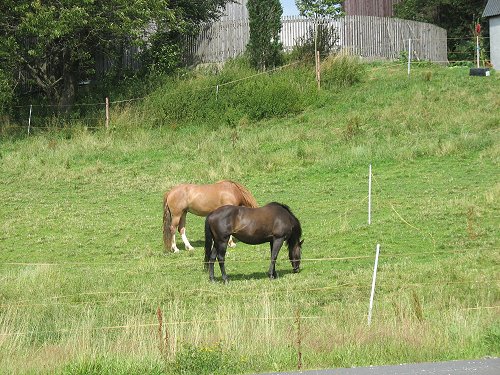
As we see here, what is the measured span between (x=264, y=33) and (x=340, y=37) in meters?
3.55

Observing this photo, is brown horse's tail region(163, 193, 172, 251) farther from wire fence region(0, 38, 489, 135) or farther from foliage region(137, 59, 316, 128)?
wire fence region(0, 38, 489, 135)

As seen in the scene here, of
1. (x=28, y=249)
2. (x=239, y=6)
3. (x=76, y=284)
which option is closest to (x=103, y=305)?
(x=76, y=284)

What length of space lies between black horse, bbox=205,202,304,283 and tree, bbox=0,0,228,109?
57.9 ft

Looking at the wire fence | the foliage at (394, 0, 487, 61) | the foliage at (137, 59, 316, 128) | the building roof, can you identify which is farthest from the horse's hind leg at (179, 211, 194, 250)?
the foliage at (394, 0, 487, 61)

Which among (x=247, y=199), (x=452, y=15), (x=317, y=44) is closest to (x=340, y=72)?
(x=317, y=44)

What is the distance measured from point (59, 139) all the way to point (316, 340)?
79.2 feet

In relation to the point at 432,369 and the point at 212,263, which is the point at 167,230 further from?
the point at 432,369

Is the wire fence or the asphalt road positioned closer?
the asphalt road

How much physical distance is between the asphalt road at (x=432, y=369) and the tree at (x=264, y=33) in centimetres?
2822

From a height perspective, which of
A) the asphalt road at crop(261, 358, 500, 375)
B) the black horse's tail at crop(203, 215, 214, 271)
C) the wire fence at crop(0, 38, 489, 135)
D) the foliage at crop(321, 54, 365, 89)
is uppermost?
the foliage at crop(321, 54, 365, 89)

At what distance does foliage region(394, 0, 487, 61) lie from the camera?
46562 mm

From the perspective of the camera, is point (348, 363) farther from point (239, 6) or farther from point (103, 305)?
point (239, 6)

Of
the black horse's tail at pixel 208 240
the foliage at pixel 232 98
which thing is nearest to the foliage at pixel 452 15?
the foliage at pixel 232 98

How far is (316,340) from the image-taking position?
11.4 m
